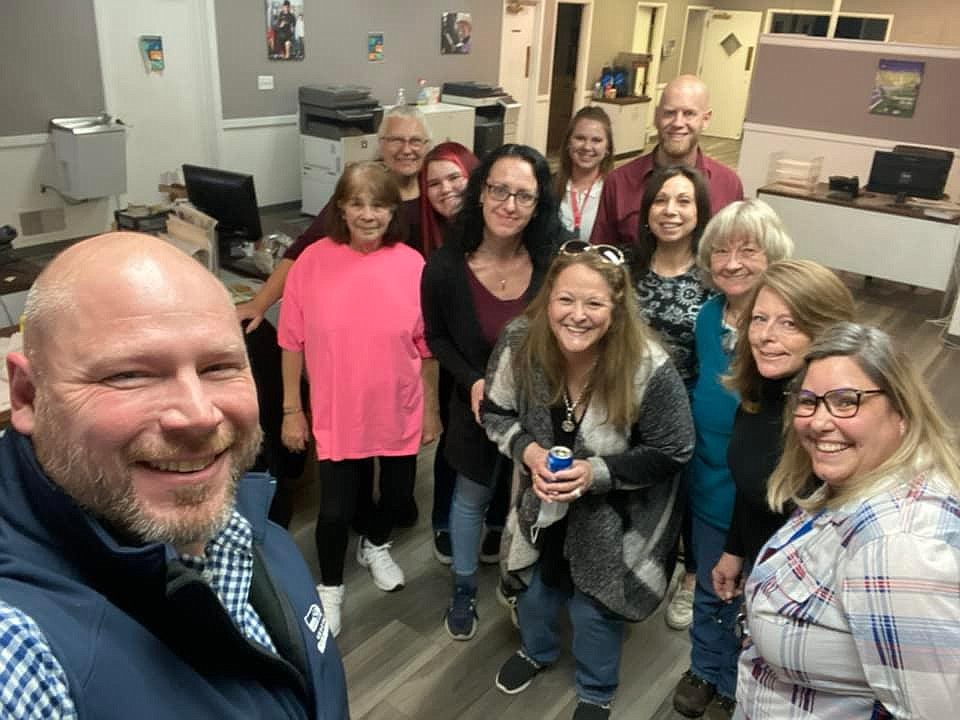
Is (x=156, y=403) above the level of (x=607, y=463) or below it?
above

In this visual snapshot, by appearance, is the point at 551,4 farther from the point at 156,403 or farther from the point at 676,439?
the point at 156,403

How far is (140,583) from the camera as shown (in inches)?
28.2

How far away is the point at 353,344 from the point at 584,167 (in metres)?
1.32

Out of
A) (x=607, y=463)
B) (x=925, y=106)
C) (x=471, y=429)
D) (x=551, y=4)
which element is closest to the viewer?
(x=607, y=463)

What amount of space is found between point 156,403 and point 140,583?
17 cm

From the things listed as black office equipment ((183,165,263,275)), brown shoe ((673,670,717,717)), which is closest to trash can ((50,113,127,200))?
black office equipment ((183,165,263,275))

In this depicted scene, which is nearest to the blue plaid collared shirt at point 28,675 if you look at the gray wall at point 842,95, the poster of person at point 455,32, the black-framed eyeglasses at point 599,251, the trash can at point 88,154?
the black-framed eyeglasses at point 599,251

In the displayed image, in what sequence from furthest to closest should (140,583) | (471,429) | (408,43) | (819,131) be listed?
(408,43) → (819,131) → (471,429) → (140,583)

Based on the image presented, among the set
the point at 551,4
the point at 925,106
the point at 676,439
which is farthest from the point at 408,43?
the point at 676,439

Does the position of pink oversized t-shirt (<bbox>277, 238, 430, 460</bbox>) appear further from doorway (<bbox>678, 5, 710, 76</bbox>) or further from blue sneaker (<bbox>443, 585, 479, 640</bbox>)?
doorway (<bbox>678, 5, 710, 76</bbox>)

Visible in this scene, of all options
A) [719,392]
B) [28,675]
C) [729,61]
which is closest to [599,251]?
[719,392]

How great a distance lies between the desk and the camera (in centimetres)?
526

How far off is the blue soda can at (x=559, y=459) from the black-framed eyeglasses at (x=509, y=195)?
762 millimetres

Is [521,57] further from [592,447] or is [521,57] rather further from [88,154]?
[592,447]
